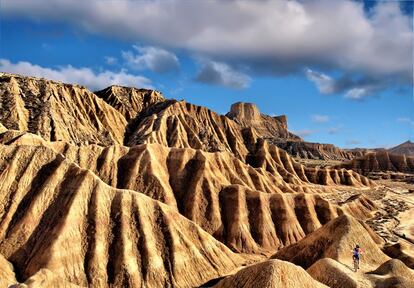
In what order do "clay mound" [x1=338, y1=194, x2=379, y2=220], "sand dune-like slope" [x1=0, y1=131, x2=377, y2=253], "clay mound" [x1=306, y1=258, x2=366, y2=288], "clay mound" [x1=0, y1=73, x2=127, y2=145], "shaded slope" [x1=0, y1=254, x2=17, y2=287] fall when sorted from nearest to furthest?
1. "clay mound" [x1=306, y1=258, x2=366, y2=288]
2. "shaded slope" [x1=0, y1=254, x2=17, y2=287]
3. "sand dune-like slope" [x1=0, y1=131, x2=377, y2=253]
4. "clay mound" [x1=338, y1=194, x2=379, y2=220]
5. "clay mound" [x1=0, y1=73, x2=127, y2=145]

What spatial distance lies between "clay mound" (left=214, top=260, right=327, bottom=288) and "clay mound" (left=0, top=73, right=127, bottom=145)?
70225mm

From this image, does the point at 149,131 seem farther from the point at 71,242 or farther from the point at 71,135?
the point at 71,242

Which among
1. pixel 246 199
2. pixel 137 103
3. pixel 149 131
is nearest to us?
pixel 246 199

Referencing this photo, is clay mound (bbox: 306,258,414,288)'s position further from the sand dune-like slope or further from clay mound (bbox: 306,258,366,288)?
the sand dune-like slope

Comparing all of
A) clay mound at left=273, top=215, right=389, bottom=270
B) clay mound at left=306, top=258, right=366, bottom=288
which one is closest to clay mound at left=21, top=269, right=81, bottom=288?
clay mound at left=306, top=258, right=366, bottom=288

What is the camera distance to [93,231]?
157 ft

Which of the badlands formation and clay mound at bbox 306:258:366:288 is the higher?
the badlands formation

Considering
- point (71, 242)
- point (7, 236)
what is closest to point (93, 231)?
point (71, 242)

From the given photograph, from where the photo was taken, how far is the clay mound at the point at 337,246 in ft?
157

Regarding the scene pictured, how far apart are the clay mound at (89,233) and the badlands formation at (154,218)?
122mm

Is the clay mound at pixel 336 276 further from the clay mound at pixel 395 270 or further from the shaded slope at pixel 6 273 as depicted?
the shaded slope at pixel 6 273

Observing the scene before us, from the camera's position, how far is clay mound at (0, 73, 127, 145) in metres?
98.8

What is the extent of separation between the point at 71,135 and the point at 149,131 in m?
27.3

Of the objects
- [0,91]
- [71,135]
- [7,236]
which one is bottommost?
[7,236]
